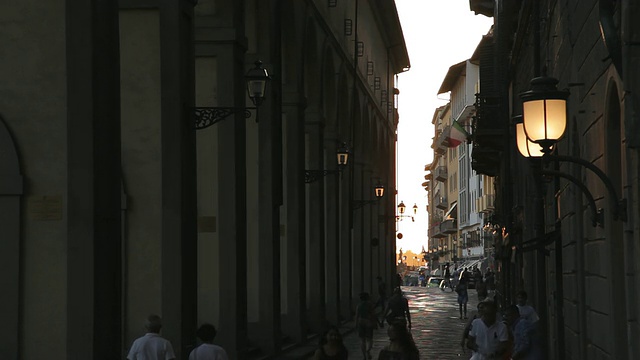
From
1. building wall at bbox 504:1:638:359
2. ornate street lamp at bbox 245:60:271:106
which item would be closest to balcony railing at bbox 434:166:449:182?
building wall at bbox 504:1:638:359

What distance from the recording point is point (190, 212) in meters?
18.0

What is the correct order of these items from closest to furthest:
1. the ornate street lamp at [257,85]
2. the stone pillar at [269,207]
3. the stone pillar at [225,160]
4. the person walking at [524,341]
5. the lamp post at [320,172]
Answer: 1. the person walking at [524,341]
2. the ornate street lamp at [257,85]
3. the stone pillar at [225,160]
4. the stone pillar at [269,207]
5. the lamp post at [320,172]

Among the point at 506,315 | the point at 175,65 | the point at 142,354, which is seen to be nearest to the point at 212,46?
the point at 175,65

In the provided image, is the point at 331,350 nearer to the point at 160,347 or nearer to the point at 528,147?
the point at 160,347

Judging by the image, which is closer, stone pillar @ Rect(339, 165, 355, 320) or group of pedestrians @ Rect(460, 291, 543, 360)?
group of pedestrians @ Rect(460, 291, 543, 360)

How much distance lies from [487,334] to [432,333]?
23.1 meters

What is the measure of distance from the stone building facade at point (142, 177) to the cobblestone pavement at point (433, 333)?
3213 mm

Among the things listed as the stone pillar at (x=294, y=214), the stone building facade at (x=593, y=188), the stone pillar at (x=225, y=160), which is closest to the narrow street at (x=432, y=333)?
the stone pillar at (x=294, y=214)

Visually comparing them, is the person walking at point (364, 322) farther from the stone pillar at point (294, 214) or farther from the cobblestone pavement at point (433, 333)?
the stone pillar at point (294, 214)

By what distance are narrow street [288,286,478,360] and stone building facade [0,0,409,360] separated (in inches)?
127

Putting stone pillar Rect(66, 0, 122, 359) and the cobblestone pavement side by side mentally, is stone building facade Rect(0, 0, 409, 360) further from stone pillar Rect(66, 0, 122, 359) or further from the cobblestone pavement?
the cobblestone pavement

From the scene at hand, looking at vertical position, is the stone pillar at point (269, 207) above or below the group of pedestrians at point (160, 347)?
above

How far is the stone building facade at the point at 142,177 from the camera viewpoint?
13867 mm

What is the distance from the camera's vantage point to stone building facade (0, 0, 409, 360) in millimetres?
13867
